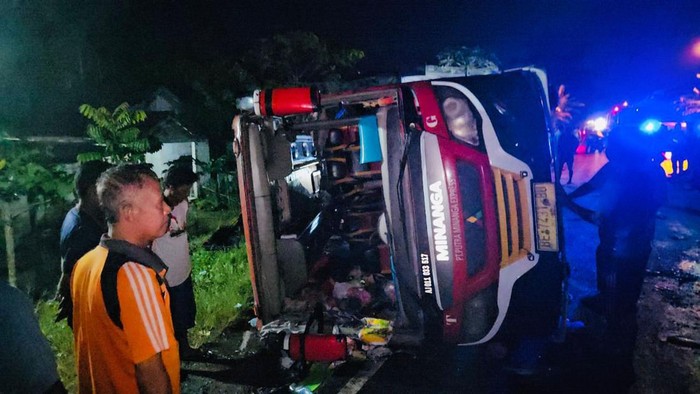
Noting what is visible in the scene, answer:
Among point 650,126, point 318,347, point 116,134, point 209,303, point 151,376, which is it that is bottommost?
point 209,303

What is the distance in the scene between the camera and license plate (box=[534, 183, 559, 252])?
3129 millimetres

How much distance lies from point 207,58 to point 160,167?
5.41m

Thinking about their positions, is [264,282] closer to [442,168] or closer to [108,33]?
[442,168]

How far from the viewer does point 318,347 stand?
3.38 m

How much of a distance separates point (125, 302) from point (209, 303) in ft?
13.2

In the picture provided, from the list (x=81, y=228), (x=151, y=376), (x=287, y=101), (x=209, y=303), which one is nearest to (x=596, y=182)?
(x=287, y=101)

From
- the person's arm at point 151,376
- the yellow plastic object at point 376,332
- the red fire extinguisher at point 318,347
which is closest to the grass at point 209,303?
the red fire extinguisher at point 318,347

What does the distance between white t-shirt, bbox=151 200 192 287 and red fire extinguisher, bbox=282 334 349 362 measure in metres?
1.35

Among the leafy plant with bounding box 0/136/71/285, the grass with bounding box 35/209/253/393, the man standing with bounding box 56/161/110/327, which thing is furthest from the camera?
the leafy plant with bounding box 0/136/71/285

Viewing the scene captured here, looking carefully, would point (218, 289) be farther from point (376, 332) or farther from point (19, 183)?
point (376, 332)

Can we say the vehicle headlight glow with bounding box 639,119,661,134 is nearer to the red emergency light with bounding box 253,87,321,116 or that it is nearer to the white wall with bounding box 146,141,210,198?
the red emergency light with bounding box 253,87,321,116

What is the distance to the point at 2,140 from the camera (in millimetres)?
5215

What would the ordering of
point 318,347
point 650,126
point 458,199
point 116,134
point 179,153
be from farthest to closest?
1. point 179,153
2. point 116,134
3. point 650,126
4. point 318,347
5. point 458,199

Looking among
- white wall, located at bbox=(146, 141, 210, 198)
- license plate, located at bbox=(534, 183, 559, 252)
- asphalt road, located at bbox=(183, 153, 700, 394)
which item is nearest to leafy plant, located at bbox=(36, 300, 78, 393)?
asphalt road, located at bbox=(183, 153, 700, 394)
